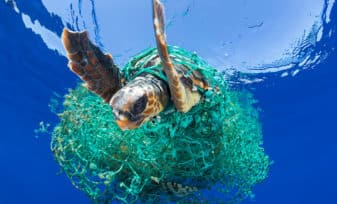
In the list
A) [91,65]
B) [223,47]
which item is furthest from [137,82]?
[223,47]

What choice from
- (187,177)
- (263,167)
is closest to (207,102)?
(187,177)

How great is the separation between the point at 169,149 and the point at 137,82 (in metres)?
1.02

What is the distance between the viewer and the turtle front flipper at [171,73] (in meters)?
2.20

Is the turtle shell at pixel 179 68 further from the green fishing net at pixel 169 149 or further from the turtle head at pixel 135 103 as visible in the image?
the turtle head at pixel 135 103

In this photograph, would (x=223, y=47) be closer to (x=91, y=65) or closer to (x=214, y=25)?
(x=214, y=25)

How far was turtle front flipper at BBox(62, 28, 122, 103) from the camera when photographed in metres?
2.82

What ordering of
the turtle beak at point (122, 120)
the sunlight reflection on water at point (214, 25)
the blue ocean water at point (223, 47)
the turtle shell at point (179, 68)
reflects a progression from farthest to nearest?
the blue ocean water at point (223, 47), the sunlight reflection on water at point (214, 25), the turtle shell at point (179, 68), the turtle beak at point (122, 120)

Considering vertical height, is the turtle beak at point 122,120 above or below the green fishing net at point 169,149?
below

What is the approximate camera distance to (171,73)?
7.85 feet

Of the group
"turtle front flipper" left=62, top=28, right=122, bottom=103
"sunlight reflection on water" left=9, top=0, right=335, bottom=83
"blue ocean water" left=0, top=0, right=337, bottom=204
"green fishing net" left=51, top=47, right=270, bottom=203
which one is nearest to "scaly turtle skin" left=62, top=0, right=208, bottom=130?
"turtle front flipper" left=62, top=28, right=122, bottom=103

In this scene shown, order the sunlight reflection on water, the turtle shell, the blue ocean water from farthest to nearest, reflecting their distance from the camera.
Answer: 1. the blue ocean water
2. the sunlight reflection on water
3. the turtle shell

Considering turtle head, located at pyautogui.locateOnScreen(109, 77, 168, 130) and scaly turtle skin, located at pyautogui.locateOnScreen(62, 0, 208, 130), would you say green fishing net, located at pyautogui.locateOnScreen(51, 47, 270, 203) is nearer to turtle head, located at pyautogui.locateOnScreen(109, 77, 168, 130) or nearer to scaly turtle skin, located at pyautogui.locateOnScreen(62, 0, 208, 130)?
scaly turtle skin, located at pyautogui.locateOnScreen(62, 0, 208, 130)

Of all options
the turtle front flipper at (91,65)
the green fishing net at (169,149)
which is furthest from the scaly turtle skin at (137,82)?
the green fishing net at (169,149)

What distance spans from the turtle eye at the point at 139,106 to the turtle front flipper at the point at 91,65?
0.84 m
